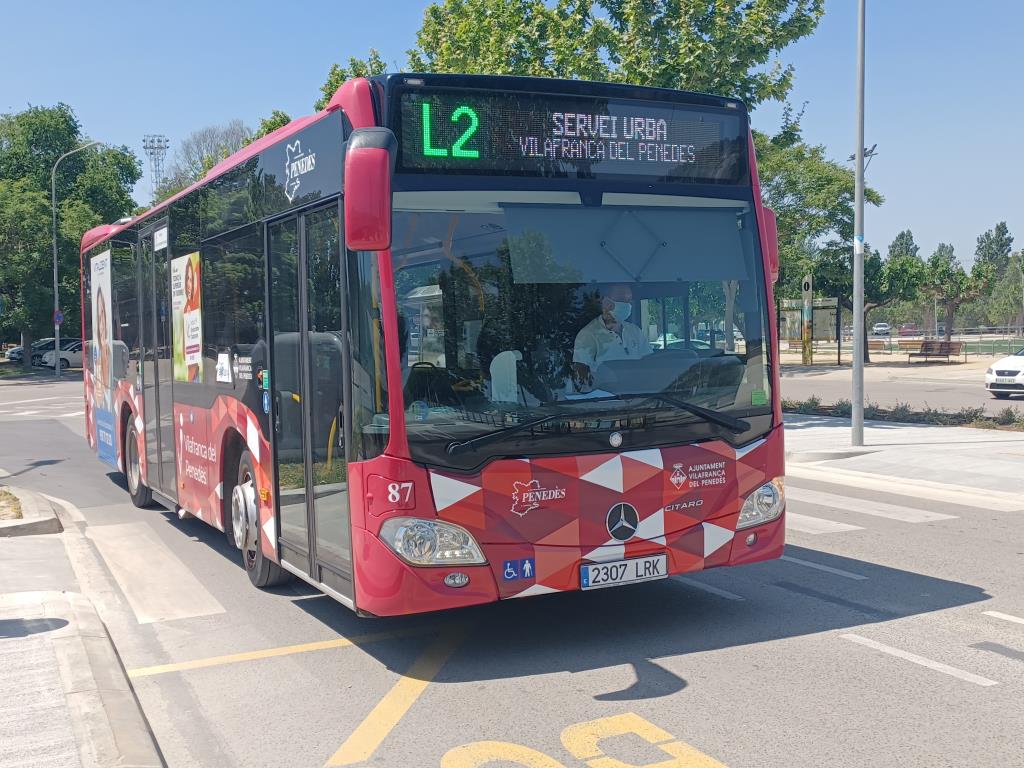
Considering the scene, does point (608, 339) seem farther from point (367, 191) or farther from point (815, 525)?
point (815, 525)

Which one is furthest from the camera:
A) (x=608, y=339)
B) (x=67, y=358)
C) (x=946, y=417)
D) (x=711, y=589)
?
(x=67, y=358)

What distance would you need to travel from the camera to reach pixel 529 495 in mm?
5727

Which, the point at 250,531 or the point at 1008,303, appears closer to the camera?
the point at 250,531

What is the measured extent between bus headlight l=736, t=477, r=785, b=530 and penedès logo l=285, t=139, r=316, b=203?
11.1 ft

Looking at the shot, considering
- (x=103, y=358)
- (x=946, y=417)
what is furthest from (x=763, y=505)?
(x=946, y=417)

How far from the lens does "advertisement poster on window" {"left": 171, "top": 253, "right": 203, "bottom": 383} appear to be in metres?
8.95

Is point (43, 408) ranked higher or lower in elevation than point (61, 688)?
lower

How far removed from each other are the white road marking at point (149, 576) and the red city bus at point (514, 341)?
1.08 meters

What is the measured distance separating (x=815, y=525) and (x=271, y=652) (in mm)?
5778

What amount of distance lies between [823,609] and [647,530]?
5.54ft

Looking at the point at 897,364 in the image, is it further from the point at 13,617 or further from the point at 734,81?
the point at 13,617

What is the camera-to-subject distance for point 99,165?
61.5 meters

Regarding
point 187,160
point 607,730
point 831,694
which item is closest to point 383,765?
point 607,730

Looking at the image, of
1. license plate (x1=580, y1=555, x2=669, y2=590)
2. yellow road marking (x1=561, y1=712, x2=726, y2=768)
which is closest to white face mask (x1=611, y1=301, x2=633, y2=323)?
license plate (x1=580, y1=555, x2=669, y2=590)
